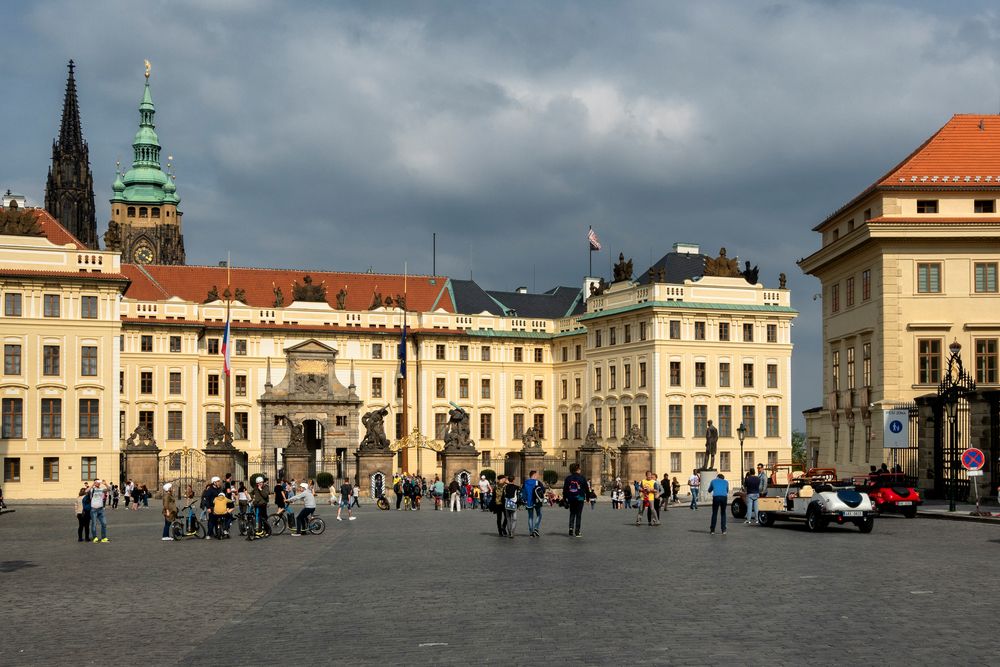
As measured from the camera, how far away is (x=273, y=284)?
10144 centimetres

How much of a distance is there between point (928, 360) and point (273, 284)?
6340cm

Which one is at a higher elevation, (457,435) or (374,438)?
(457,435)

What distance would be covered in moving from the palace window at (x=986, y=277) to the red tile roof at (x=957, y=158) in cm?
302

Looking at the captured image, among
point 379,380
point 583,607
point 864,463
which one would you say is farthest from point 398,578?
point 379,380

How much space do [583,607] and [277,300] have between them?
82.0 meters

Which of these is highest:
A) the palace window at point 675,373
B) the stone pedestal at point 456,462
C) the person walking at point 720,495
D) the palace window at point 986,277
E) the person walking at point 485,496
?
the palace window at point 986,277

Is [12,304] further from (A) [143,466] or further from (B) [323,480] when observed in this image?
(B) [323,480]

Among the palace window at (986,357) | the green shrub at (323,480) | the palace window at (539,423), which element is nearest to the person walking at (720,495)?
the palace window at (986,357)

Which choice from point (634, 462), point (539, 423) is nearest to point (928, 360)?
point (634, 462)

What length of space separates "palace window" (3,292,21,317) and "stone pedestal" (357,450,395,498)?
20714 millimetres

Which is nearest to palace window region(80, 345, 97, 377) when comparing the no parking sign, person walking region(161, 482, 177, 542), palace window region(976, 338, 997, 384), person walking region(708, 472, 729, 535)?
person walking region(161, 482, 177, 542)

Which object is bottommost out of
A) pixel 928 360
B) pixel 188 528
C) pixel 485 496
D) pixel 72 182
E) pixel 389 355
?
pixel 485 496

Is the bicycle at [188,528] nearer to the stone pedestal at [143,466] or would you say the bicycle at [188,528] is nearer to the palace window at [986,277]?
the palace window at [986,277]

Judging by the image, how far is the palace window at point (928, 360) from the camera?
156ft
